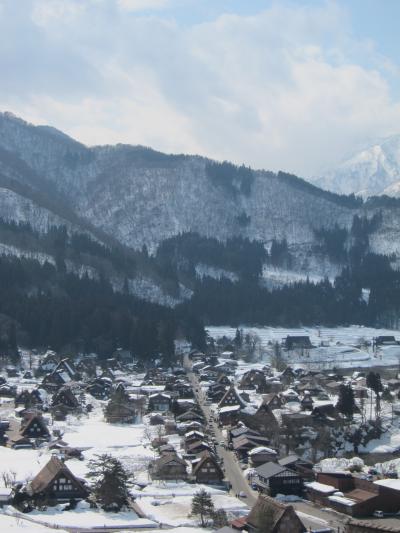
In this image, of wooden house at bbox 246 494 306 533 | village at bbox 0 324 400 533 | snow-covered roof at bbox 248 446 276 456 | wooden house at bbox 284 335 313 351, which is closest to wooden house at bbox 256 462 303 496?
village at bbox 0 324 400 533

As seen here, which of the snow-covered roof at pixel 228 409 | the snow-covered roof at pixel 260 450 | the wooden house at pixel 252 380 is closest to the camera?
the snow-covered roof at pixel 260 450

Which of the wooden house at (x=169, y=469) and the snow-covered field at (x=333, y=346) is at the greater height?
the snow-covered field at (x=333, y=346)

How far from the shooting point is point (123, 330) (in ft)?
313

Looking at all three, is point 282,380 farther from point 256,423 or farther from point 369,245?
point 369,245

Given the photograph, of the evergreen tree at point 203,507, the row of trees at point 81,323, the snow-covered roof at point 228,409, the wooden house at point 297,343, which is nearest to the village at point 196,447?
the evergreen tree at point 203,507

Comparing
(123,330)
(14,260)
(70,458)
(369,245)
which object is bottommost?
(70,458)

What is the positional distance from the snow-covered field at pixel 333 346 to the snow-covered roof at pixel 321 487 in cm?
5101

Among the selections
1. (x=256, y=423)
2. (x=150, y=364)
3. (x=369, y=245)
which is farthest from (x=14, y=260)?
(x=369, y=245)

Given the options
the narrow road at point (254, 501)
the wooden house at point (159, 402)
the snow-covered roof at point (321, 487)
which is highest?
the wooden house at point (159, 402)

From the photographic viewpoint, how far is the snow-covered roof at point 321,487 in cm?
4078

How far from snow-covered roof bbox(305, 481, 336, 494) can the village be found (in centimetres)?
18

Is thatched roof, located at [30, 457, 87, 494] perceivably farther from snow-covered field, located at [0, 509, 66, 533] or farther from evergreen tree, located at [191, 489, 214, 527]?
evergreen tree, located at [191, 489, 214, 527]

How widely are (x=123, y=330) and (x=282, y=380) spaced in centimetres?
2481

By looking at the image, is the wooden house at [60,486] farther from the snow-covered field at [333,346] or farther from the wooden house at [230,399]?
the snow-covered field at [333,346]
